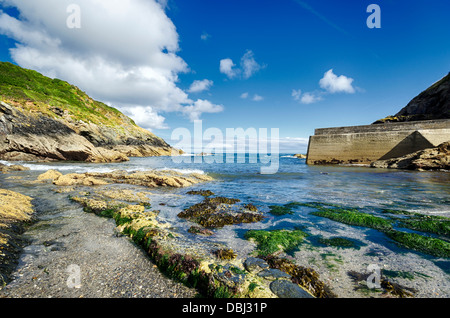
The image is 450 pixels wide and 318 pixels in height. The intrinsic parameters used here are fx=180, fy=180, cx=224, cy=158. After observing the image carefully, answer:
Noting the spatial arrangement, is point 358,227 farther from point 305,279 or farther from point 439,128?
point 439,128

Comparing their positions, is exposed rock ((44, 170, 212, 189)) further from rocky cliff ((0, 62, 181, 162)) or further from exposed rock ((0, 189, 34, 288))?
rocky cliff ((0, 62, 181, 162))

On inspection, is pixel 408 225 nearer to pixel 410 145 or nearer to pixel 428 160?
pixel 428 160

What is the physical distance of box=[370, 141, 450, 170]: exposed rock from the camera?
71.5ft

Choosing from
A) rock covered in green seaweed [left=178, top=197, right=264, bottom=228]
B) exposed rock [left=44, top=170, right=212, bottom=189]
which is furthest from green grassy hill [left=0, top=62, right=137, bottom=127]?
rock covered in green seaweed [left=178, top=197, right=264, bottom=228]

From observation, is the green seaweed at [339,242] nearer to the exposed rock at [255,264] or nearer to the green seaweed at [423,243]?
the green seaweed at [423,243]

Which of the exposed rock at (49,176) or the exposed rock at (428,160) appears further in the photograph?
the exposed rock at (428,160)

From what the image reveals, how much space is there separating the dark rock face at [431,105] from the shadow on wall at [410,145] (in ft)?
37.2

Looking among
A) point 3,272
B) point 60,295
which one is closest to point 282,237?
point 60,295

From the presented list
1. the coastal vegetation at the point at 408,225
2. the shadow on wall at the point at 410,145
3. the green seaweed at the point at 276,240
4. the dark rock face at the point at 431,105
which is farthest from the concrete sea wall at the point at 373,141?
the green seaweed at the point at 276,240

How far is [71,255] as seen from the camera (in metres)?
3.71

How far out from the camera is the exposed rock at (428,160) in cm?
2180

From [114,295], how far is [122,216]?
3.49 meters

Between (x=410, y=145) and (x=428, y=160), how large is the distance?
5434 mm

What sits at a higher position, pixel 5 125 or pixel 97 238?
pixel 5 125
